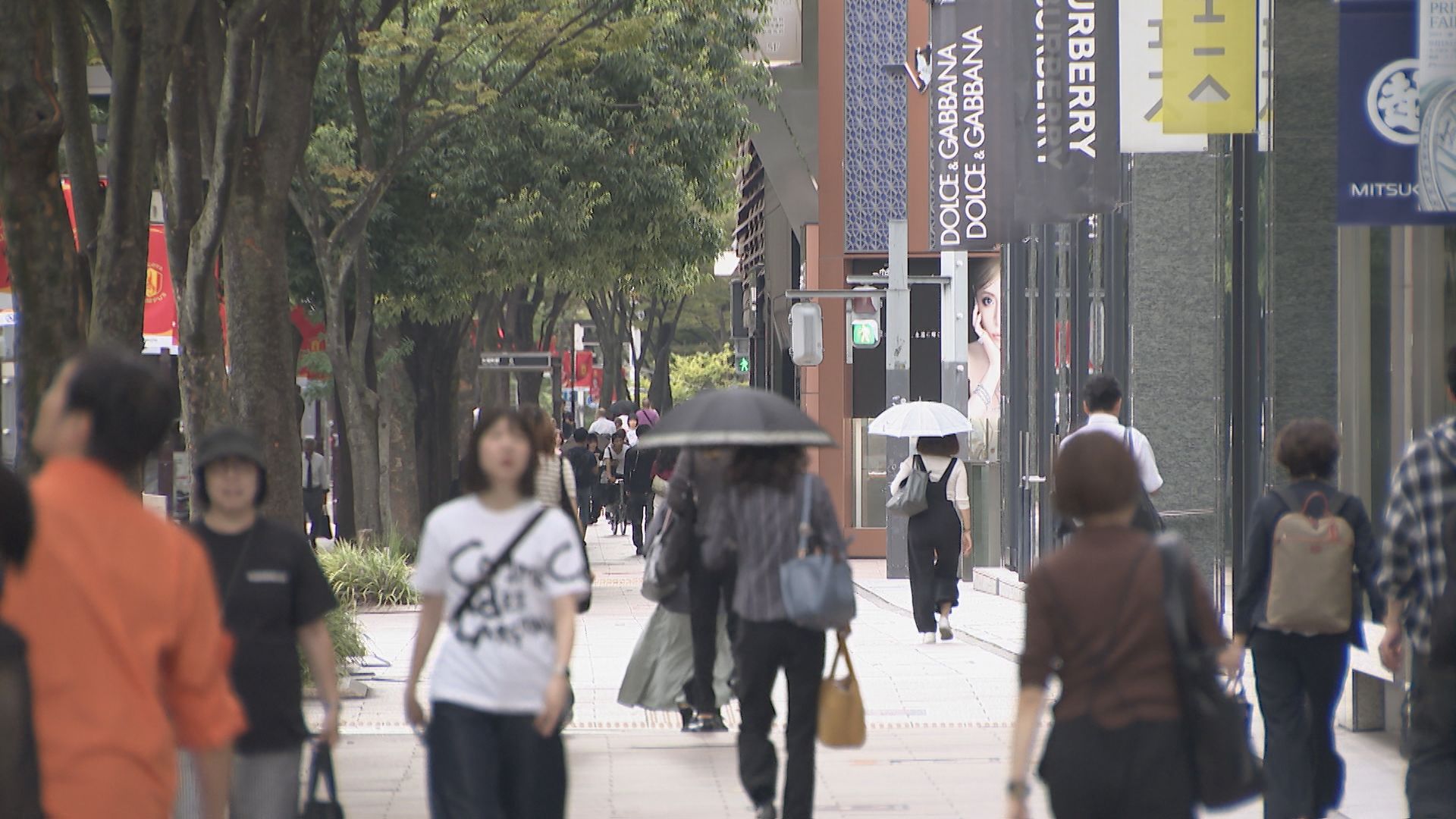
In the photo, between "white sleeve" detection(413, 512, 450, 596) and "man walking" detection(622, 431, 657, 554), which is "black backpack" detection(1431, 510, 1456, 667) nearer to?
"white sleeve" detection(413, 512, 450, 596)

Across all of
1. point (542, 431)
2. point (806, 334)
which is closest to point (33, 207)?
point (542, 431)

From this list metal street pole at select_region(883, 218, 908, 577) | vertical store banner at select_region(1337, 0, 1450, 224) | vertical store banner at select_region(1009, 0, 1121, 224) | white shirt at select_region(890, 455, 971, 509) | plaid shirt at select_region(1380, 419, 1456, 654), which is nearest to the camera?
plaid shirt at select_region(1380, 419, 1456, 654)

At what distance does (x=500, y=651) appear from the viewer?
17.5 feet

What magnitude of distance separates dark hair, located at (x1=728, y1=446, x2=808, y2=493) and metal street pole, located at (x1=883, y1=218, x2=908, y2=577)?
14625 millimetres

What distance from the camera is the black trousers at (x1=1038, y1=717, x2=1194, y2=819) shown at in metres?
4.50

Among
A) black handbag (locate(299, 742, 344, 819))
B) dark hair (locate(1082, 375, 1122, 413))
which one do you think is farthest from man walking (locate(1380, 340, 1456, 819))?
dark hair (locate(1082, 375, 1122, 413))

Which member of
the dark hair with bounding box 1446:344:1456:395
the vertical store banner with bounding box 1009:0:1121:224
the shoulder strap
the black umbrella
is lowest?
the black umbrella

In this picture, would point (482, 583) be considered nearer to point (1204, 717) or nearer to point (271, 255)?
point (1204, 717)

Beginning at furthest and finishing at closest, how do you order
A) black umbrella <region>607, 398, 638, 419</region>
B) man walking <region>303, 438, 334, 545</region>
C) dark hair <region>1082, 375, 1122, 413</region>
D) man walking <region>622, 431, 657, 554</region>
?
black umbrella <region>607, 398, 638, 419</region> < man walking <region>303, 438, 334, 545</region> < man walking <region>622, 431, 657, 554</region> < dark hair <region>1082, 375, 1122, 413</region>

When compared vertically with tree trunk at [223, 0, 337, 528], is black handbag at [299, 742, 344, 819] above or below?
below

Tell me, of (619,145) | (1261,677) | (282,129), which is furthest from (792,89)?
(1261,677)

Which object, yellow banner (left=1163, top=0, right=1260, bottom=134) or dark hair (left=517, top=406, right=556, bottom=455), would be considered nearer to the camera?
dark hair (left=517, top=406, right=556, bottom=455)

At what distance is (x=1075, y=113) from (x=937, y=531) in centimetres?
310

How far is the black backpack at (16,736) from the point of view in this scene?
3.29 meters
